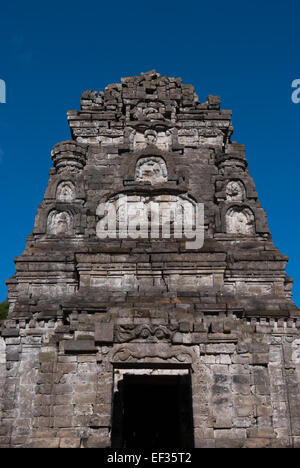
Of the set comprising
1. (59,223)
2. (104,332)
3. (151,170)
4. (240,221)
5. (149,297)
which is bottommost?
(104,332)

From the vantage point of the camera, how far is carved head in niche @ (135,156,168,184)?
15180mm

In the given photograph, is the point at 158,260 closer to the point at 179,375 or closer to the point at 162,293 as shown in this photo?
the point at 162,293

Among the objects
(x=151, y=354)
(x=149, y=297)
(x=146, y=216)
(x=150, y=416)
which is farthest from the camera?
(x=150, y=416)

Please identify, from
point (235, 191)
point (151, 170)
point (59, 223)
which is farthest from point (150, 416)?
point (151, 170)

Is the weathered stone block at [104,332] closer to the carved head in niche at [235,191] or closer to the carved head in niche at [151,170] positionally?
the carved head in niche at [151,170]

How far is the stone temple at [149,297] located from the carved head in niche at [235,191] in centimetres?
7

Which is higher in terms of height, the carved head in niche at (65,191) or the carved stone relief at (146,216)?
the carved head in niche at (65,191)

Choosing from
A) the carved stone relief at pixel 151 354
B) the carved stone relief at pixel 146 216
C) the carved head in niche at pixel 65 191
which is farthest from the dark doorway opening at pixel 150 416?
the carved head in niche at pixel 65 191

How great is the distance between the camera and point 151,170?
1534cm

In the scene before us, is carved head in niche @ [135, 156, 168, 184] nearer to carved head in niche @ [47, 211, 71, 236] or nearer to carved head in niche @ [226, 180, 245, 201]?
carved head in niche @ [226, 180, 245, 201]

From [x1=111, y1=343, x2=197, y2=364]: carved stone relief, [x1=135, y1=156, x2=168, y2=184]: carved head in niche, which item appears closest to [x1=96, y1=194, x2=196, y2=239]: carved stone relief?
[x1=135, y1=156, x2=168, y2=184]: carved head in niche

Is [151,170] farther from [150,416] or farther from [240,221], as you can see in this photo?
[150,416]

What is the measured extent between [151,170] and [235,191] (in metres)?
2.63

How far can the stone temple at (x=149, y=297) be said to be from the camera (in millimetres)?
9914
